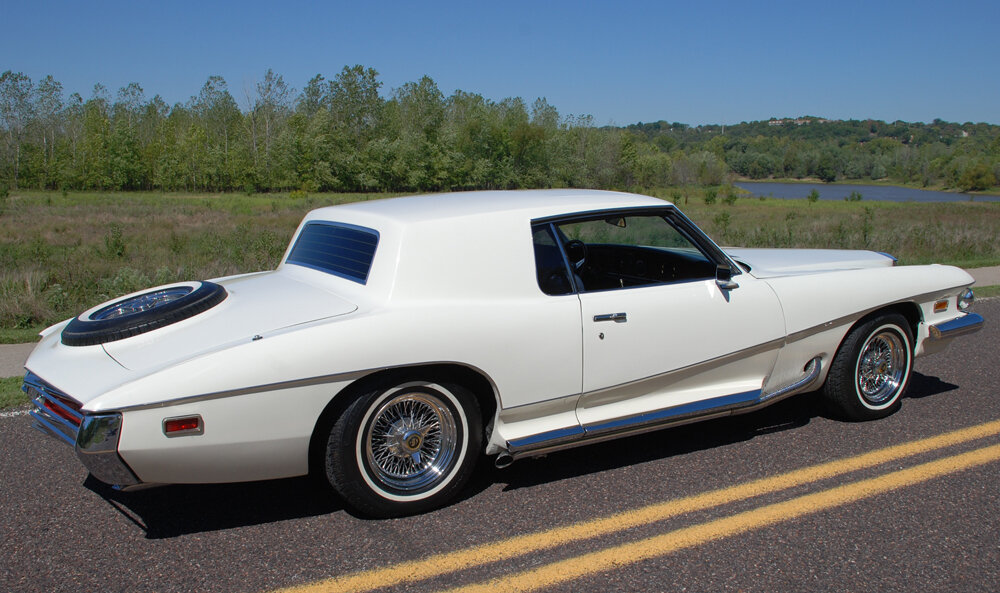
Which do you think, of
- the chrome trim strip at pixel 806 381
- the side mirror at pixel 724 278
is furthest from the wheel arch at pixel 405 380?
the chrome trim strip at pixel 806 381

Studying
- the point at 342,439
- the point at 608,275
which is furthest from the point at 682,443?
the point at 342,439

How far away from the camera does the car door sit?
3604 mm

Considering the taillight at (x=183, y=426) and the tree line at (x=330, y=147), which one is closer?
the taillight at (x=183, y=426)

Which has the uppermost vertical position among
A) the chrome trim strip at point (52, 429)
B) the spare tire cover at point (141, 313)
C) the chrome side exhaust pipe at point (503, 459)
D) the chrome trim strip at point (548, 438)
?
the spare tire cover at point (141, 313)

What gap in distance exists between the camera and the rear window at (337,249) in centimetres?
362

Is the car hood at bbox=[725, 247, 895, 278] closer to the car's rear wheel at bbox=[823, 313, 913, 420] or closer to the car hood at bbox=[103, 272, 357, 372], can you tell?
the car's rear wheel at bbox=[823, 313, 913, 420]

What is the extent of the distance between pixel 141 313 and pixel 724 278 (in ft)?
9.81

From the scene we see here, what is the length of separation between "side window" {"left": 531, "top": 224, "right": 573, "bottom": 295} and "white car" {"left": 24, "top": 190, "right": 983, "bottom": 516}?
0.4 inches

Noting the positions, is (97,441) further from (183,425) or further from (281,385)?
(281,385)

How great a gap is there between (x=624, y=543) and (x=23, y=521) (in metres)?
2.68

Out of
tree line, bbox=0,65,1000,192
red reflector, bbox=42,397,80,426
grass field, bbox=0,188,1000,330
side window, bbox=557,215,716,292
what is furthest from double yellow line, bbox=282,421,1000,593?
tree line, bbox=0,65,1000,192

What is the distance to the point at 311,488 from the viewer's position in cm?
364

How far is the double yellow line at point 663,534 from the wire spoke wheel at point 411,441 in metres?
0.47

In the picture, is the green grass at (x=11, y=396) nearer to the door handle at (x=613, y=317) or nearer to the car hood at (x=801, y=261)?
the door handle at (x=613, y=317)
